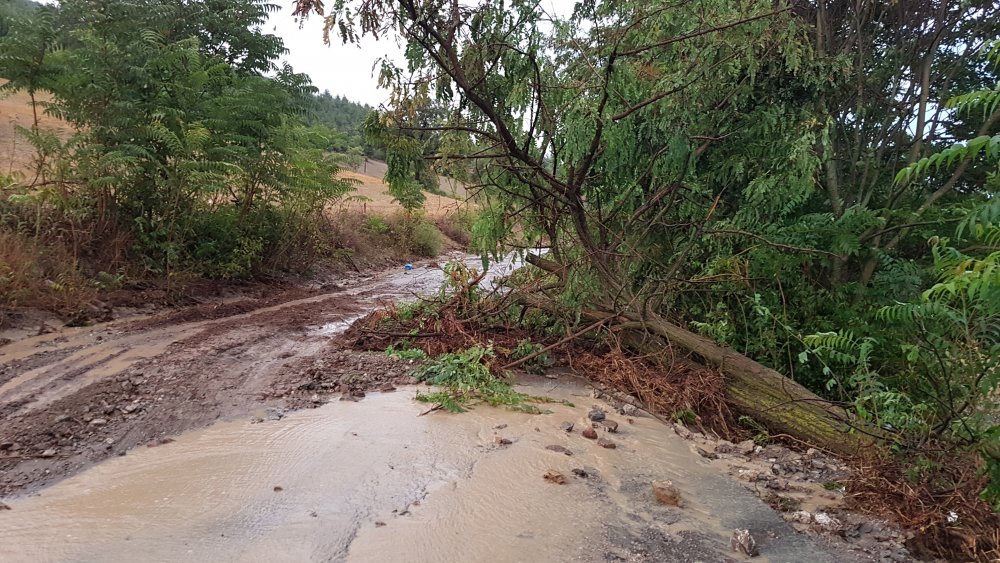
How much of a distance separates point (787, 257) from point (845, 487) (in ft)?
8.82

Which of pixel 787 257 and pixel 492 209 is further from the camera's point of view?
pixel 492 209

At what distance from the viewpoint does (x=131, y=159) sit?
6.79 m

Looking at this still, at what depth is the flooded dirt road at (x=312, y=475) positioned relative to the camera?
8.21 feet

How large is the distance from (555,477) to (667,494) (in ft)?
2.19

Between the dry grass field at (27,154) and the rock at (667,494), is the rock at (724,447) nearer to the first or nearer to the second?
the rock at (667,494)

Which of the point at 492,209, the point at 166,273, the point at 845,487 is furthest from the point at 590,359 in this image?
the point at 166,273

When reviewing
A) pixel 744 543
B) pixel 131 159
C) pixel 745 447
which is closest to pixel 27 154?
pixel 131 159

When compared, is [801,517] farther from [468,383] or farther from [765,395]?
[468,383]

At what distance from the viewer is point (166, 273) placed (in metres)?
7.97

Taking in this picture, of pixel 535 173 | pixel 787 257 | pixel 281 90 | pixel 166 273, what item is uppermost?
pixel 281 90

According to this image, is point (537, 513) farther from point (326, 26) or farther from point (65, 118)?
point (65, 118)

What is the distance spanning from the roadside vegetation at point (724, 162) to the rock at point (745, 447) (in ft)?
1.19

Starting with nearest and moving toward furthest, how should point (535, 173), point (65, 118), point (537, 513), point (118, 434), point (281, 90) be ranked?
point (537, 513)
point (118, 434)
point (535, 173)
point (65, 118)
point (281, 90)

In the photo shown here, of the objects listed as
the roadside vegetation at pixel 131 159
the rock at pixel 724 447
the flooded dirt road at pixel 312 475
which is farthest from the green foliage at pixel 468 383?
the roadside vegetation at pixel 131 159
